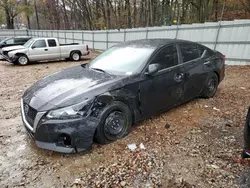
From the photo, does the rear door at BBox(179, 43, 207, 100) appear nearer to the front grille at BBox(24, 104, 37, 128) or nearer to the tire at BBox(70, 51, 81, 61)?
the front grille at BBox(24, 104, 37, 128)

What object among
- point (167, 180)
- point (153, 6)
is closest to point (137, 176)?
point (167, 180)

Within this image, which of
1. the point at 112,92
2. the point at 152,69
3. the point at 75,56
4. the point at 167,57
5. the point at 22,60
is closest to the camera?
the point at 112,92

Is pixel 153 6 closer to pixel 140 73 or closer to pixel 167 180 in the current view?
pixel 140 73

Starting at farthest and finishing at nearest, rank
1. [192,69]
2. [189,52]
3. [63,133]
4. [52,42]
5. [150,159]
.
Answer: [52,42] → [189,52] → [192,69] → [150,159] → [63,133]

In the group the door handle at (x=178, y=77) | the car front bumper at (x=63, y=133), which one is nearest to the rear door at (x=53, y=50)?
the door handle at (x=178, y=77)

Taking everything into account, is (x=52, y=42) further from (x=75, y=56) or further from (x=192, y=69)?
(x=192, y=69)

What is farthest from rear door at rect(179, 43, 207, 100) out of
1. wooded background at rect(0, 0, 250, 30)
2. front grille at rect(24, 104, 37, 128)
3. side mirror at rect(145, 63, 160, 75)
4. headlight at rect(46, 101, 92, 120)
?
wooded background at rect(0, 0, 250, 30)

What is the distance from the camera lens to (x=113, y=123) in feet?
9.78

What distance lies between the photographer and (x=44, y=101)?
272 cm

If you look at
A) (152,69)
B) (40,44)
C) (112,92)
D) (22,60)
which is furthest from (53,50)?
(112,92)

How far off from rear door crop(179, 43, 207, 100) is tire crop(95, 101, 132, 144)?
1.56m

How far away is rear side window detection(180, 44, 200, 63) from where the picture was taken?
402 centimetres

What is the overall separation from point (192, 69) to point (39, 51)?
32.7ft

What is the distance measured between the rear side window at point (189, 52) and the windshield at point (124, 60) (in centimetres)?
86
